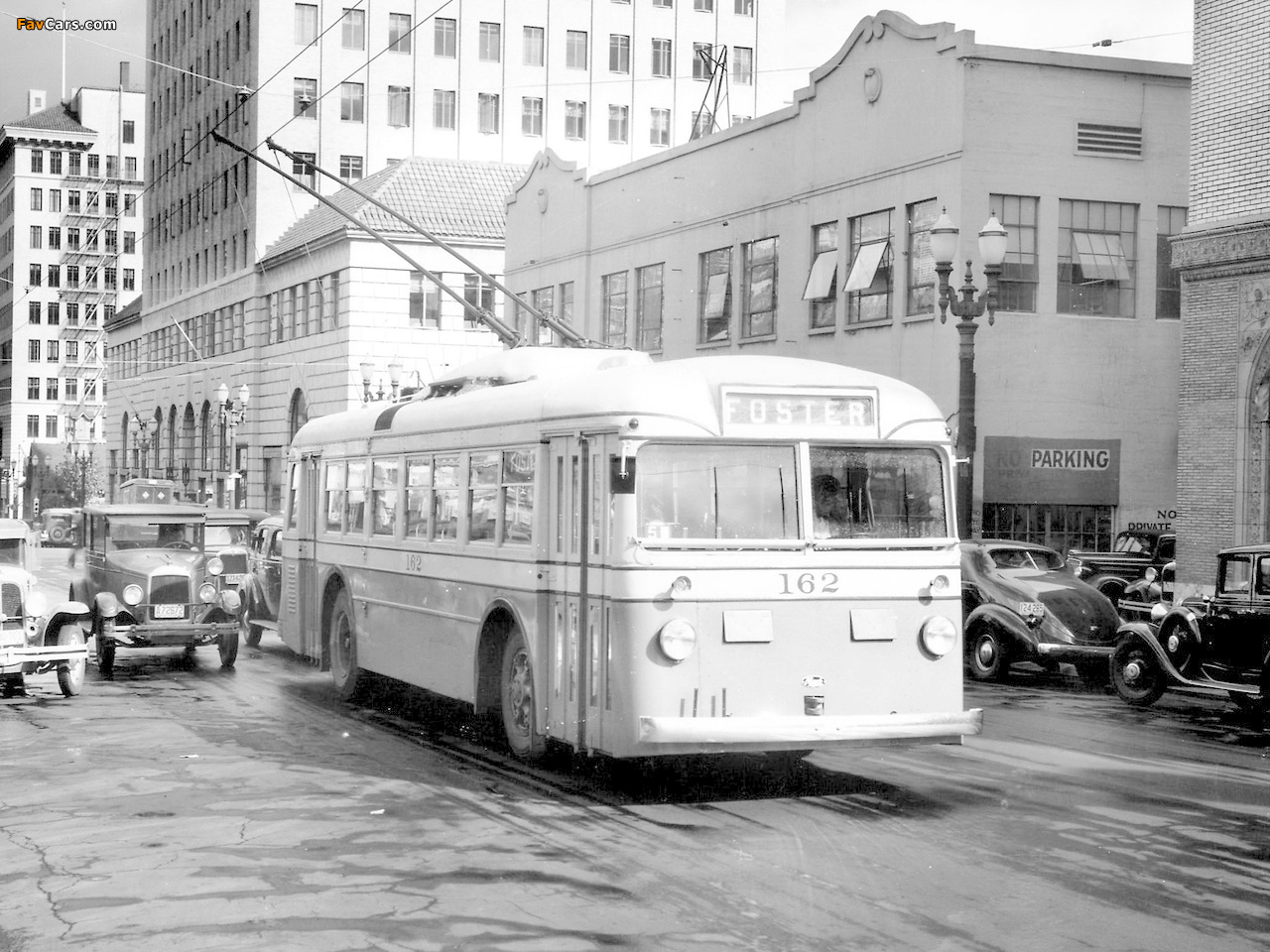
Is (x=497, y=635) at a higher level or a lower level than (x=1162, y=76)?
lower

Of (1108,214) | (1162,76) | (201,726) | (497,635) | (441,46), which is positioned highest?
(441,46)

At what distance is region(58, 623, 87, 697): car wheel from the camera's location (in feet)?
54.6

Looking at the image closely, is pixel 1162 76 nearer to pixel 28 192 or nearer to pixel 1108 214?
pixel 1108 214

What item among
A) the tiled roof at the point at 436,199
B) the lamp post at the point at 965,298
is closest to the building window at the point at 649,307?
the lamp post at the point at 965,298

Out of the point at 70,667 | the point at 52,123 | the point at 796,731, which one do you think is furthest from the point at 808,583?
the point at 52,123

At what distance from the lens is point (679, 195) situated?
37.9m

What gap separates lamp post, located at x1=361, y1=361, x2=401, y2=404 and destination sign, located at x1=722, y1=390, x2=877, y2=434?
1525 cm

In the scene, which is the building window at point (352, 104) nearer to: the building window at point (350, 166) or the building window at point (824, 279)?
the building window at point (350, 166)

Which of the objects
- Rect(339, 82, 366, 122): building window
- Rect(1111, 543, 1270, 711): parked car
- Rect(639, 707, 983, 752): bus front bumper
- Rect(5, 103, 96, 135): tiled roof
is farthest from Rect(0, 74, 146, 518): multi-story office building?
Rect(639, 707, 983, 752): bus front bumper

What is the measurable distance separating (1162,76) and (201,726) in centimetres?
2271

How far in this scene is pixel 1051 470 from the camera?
29.8 metres

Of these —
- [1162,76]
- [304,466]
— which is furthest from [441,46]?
[304,466]

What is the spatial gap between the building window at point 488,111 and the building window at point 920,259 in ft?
137

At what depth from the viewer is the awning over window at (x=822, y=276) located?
106ft
